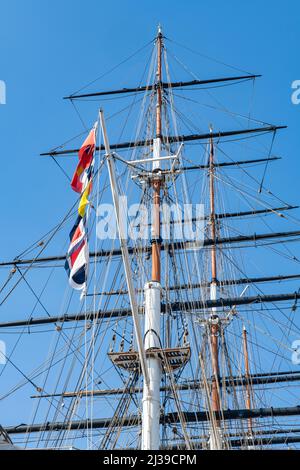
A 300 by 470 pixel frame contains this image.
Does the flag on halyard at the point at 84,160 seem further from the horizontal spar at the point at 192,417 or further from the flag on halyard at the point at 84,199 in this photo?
the horizontal spar at the point at 192,417

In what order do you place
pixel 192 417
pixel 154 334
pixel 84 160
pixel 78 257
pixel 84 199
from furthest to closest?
pixel 192 417, pixel 154 334, pixel 84 160, pixel 84 199, pixel 78 257

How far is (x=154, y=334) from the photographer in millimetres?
16250

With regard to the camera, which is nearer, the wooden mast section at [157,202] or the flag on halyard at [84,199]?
the flag on halyard at [84,199]

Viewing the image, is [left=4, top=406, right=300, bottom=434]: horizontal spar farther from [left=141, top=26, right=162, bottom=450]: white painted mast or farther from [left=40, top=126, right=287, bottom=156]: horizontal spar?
[left=40, top=126, right=287, bottom=156]: horizontal spar

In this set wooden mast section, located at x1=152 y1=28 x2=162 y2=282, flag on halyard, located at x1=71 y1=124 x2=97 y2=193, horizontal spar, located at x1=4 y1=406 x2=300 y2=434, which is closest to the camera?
flag on halyard, located at x1=71 y1=124 x2=97 y2=193

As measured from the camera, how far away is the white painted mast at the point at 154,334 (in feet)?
47.1

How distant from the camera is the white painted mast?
47.1ft

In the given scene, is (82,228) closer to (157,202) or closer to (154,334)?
(154,334)

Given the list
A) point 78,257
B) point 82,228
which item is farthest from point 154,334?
point 82,228

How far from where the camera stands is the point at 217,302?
25062mm

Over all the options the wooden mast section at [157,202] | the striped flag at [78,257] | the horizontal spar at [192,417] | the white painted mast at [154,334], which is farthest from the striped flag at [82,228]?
the horizontal spar at [192,417]

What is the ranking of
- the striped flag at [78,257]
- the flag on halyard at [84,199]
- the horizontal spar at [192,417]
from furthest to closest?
the horizontal spar at [192,417], the flag on halyard at [84,199], the striped flag at [78,257]

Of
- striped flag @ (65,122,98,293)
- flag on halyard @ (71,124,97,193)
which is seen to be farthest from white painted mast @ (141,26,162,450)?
flag on halyard @ (71,124,97,193)

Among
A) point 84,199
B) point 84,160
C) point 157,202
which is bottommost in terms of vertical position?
point 84,199
